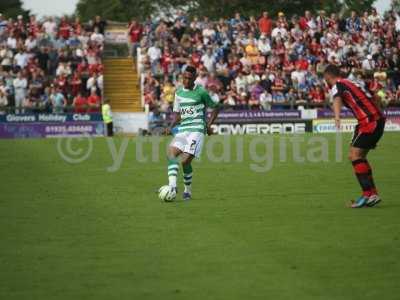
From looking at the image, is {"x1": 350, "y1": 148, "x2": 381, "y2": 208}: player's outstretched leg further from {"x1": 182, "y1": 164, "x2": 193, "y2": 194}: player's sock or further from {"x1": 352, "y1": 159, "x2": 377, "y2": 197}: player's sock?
{"x1": 182, "y1": 164, "x2": 193, "y2": 194}: player's sock

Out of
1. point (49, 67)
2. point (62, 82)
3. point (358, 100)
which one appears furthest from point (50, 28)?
point (358, 100)

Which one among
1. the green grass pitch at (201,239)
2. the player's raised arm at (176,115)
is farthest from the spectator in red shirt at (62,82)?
the player's raised arm at (176,115)

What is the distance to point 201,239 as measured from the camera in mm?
10602

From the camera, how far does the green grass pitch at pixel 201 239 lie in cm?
816

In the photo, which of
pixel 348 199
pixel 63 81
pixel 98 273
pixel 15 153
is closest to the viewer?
pixel 98 273

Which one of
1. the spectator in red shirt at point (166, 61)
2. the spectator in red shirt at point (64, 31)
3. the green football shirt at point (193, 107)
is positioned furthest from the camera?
the spectator in red shirt at point (166, 61)

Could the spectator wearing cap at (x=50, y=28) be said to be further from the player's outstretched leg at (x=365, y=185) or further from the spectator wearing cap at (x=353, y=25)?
the player's outstretched leg at (x=365, y=185)

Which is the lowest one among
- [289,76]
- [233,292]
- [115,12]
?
[233,292]

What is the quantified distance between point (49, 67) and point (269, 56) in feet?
30.0

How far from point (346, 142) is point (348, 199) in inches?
550

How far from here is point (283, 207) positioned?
44.2 feet

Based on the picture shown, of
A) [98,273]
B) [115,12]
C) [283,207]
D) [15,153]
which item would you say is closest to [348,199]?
[283,207]

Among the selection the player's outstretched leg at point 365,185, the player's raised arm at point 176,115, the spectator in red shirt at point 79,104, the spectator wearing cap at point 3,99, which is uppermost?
the spectator wearing cap at point 3,99

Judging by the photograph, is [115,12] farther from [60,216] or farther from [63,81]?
[60,216]
